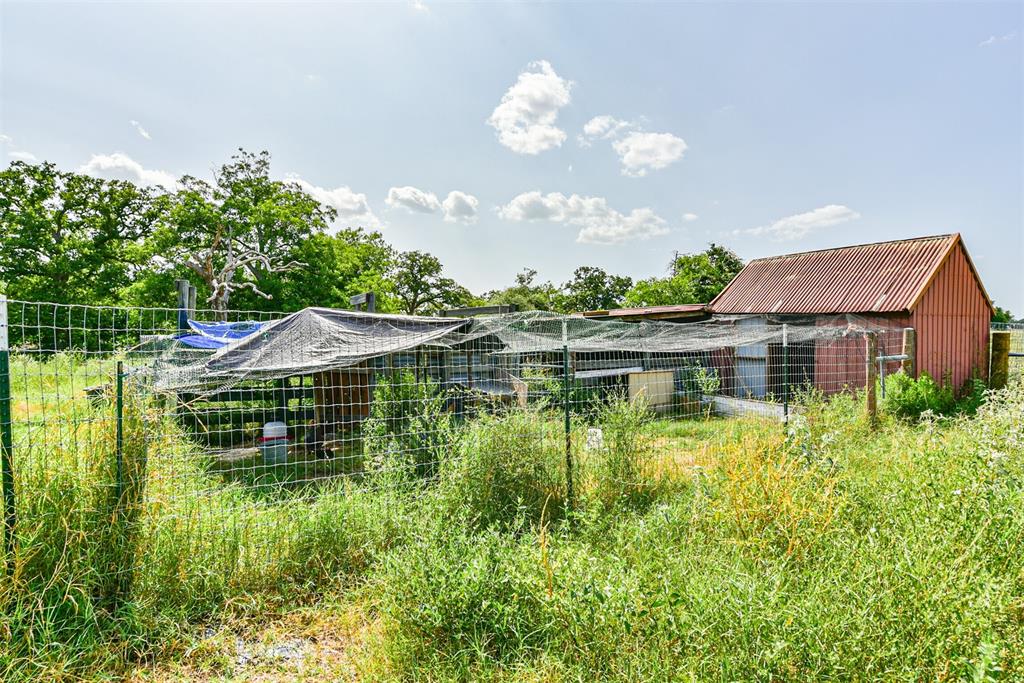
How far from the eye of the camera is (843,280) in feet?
40.7

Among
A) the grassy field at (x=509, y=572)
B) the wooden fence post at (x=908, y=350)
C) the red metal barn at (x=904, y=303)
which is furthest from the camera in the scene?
the red metal barn at (x=904, y=303)

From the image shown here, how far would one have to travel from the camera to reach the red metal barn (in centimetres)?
1051

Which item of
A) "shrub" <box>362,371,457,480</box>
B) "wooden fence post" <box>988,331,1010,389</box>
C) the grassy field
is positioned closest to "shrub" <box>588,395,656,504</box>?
the grassy field

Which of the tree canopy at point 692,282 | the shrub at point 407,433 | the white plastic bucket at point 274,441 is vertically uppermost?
the tree canopy at point 692,282

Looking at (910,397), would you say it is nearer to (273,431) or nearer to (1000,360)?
(1000,360)

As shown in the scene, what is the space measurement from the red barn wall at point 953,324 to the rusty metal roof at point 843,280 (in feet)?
1.13

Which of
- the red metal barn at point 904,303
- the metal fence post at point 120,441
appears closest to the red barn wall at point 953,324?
the red metal barn at point 904,303

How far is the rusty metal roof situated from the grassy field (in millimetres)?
8782

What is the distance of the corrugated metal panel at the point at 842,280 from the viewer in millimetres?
10906

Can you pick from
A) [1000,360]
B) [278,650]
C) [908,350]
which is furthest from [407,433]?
[1000,360]

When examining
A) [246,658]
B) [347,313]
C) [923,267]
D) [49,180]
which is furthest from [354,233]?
[246,658]

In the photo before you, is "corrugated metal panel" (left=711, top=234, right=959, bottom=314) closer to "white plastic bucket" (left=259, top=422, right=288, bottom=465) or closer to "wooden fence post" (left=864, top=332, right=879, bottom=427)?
"wooden fence post" (left=864, top=332, right=879, bottom=427)

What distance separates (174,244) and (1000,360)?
83.0ft

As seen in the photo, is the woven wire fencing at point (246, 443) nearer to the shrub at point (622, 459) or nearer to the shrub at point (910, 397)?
the shrub at point (622, 459)
